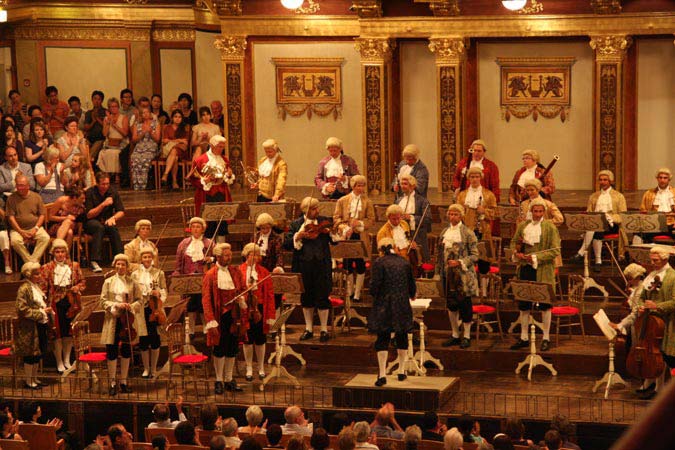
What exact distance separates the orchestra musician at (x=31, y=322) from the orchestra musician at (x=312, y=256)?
92.8 inches

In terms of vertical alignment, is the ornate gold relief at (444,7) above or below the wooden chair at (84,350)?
above

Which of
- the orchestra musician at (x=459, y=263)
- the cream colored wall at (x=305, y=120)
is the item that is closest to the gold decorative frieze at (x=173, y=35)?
the cream colored wall at (x=305, y=120)

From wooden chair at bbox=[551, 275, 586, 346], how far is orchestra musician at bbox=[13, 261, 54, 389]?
15.7 feet

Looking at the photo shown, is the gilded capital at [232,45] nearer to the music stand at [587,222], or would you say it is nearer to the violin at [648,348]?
the music stand at [587,222]

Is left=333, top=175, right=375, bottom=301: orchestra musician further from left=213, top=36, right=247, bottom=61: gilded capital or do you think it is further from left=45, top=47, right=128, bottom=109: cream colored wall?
left=45, top=47, right=128, bottom=109: cream colored wall

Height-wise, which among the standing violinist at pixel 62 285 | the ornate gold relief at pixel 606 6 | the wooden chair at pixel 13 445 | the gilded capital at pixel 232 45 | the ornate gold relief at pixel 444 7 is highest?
the ornate gold relief at pixel 444 7

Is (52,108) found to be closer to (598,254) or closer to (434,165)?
(434,165)

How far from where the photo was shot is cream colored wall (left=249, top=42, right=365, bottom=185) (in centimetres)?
1661

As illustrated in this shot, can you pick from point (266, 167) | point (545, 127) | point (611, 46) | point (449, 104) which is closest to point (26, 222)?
point (266, 167)

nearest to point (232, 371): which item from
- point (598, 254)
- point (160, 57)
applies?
point (598, 254)

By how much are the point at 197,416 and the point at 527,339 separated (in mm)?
3200

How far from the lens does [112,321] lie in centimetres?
1041

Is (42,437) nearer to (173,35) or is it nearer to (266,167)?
(266,167)

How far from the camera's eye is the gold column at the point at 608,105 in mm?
15188
